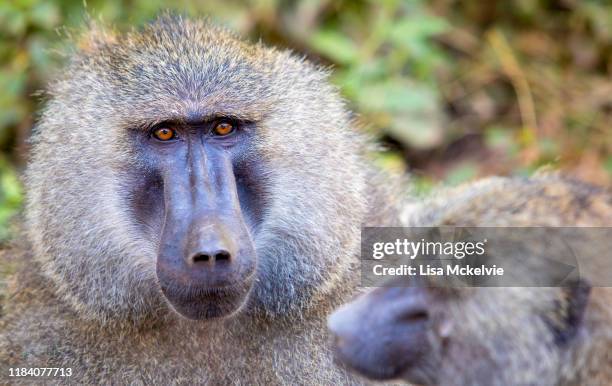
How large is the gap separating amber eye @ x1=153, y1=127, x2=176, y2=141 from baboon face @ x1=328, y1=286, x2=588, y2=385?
878 mm

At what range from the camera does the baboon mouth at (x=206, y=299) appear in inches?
120

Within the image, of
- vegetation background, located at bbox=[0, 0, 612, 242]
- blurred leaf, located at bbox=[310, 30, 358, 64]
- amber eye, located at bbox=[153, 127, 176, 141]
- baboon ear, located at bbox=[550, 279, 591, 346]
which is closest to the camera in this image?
baboon ear, located at bbox=[550, 279, 591, 346]

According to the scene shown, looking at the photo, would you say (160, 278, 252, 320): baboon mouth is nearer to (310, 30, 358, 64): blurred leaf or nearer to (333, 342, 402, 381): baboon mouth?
(333, 342, 402, 381): baboon mouth

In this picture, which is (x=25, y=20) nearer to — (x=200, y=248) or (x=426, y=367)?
(x=200, y=248)

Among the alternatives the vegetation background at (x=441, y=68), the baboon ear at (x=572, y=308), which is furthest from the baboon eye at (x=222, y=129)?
the vegetation background at (x=441, y=68)

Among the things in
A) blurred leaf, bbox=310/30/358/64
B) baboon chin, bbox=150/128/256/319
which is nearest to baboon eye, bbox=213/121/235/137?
baboon chin, bbox=150/128/256/319

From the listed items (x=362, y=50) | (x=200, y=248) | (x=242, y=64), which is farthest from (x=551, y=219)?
(x=362, y=50)

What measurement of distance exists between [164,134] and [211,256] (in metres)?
0.54

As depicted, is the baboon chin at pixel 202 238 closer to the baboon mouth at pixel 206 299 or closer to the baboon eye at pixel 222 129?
the baboon mouth at pixel 206 299

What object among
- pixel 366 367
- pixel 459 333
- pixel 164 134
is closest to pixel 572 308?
pixel 459 333

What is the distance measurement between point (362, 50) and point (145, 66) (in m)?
2.99

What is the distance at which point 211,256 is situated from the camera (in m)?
2.98

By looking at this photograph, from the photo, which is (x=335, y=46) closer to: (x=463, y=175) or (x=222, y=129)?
(x=463, y=175)

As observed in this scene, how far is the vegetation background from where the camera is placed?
5965mm
